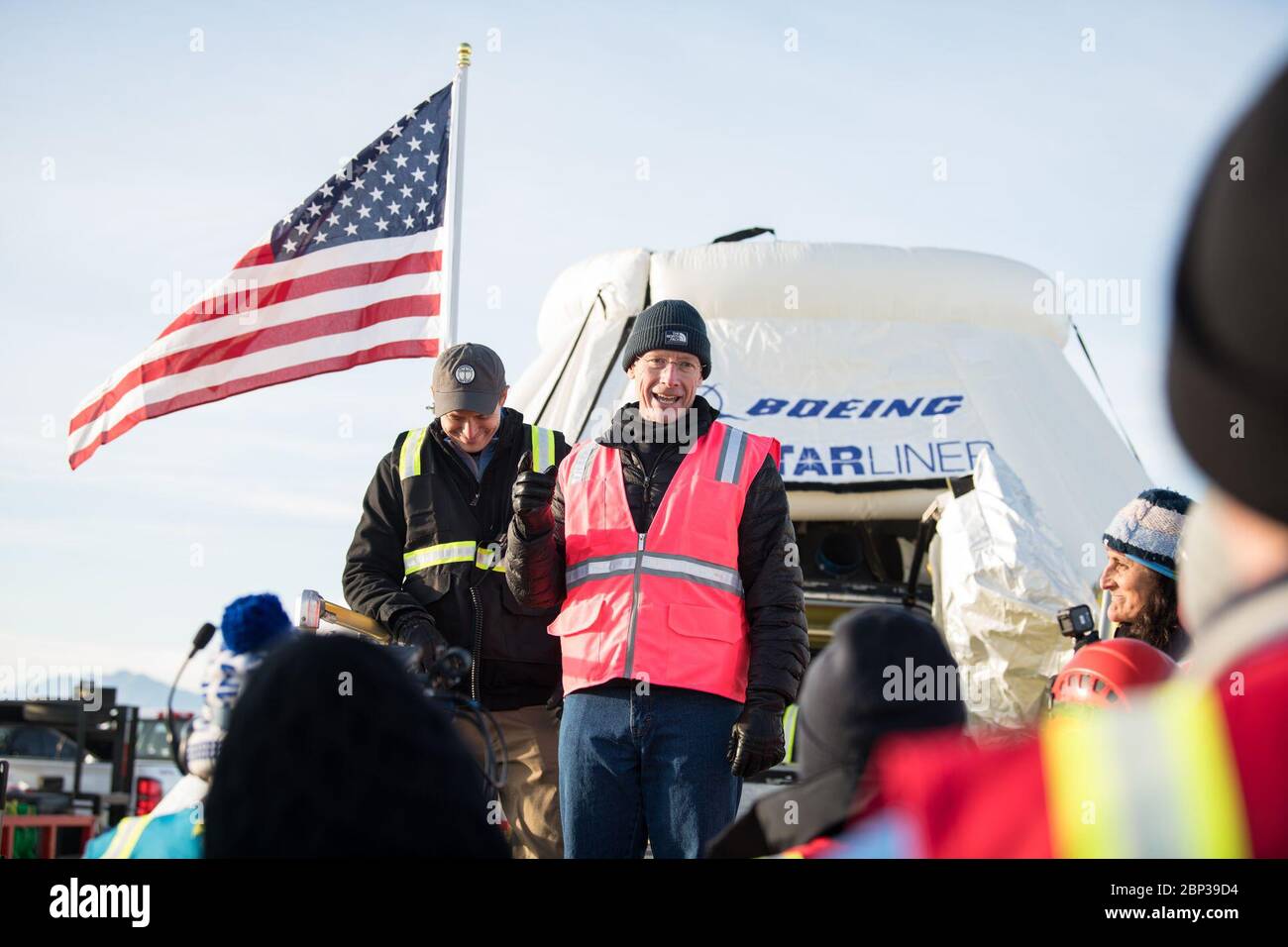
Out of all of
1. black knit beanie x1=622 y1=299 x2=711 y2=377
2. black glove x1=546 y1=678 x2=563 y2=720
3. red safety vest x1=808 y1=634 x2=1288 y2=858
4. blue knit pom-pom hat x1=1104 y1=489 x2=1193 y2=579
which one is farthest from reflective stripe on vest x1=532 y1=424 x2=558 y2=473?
red safety vest x1=808 y1=634 x2=1288 y2=858

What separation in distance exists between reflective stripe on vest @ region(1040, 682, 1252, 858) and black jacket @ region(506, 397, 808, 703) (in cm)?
266

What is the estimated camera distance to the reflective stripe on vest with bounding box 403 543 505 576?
13.0 feet

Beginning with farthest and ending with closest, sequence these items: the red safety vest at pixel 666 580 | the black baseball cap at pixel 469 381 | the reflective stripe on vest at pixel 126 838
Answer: the black baseball cap at pixel 469 381, the red safety vest at pixel 666 580, the reflective stripe on vest at pixel 126 838

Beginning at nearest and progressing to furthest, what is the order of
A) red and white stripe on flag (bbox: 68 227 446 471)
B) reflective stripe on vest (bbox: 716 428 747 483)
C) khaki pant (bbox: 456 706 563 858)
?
reflective stripe on vest (bbox: 716 428 747 483), khaki pant (bbox: 456 706 563 858), red and white stripe on flag (bbox: 68 227 446 471)

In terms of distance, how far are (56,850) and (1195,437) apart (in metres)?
8.01

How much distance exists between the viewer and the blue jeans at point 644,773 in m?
3.37

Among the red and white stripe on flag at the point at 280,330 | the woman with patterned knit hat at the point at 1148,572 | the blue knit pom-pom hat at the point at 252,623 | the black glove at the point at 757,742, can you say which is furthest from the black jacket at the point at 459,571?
the red and white stripe on flag at the point at 280,330

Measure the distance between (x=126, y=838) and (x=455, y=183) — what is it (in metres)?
4.67

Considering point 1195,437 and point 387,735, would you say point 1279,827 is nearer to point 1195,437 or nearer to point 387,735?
point 1195,437

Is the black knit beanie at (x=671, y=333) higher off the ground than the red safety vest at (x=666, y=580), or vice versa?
the black knit beanie at (x=671, y=333)

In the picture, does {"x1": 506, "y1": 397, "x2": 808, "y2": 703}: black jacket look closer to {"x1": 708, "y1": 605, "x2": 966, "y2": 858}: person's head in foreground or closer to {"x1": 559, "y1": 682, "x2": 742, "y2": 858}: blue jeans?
{"x1": 559, "y1": 682, "x2": 742, "y2": 858}: blue jeans

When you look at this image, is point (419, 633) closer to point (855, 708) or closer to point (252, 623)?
point (252, 623)

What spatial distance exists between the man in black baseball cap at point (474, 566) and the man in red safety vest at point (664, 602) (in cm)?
29

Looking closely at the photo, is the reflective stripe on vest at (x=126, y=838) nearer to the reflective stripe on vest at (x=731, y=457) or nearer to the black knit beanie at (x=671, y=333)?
the reflective stripe on vest at (x=731, y=457)
